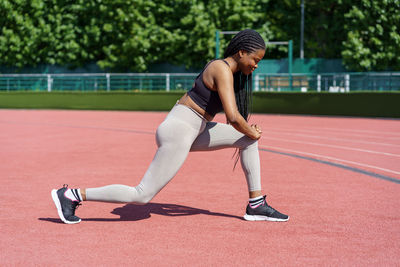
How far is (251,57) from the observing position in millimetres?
5332

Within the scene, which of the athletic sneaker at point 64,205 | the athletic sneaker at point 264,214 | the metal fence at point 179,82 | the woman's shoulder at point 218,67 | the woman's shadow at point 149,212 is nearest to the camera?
the woman's shoulder at point 218,67

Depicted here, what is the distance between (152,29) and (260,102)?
15241 millimetres

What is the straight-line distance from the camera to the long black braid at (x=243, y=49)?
5340mm

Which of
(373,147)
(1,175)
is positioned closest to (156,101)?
(373,147)

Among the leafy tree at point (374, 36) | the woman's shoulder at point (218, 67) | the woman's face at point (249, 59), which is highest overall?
the leafy tree at point (374, 36)

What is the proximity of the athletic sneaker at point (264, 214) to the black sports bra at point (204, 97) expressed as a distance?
1088 mm

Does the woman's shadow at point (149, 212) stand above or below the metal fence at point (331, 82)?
below

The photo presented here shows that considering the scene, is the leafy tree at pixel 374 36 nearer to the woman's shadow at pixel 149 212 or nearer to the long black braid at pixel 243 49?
the woman's shadow at pixel 149 212

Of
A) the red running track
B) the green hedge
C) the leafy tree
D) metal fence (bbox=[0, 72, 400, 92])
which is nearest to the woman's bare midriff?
the red running track

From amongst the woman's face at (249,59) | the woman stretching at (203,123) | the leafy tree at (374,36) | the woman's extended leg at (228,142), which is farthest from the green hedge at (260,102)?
the woman's face at (249,59)

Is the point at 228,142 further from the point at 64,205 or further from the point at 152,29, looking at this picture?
the point at 152,29

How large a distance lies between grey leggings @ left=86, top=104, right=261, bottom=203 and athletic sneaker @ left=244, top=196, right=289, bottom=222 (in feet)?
2.14

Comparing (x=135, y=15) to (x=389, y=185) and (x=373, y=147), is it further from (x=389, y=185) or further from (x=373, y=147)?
(x=389, y=185)

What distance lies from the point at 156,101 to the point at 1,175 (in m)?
19.5
